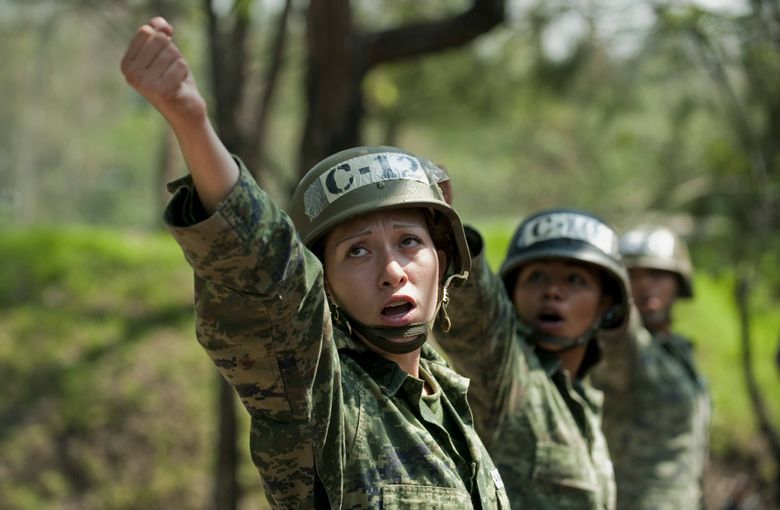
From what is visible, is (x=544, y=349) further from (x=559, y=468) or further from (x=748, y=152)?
(x=748, y=152)

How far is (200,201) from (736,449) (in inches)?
381

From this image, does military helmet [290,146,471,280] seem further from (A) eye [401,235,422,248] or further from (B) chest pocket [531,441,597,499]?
(B) chest pocket [531,441,597,499]

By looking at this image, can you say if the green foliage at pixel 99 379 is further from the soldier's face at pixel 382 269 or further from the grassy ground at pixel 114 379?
the soldier's face at pixel 382 269

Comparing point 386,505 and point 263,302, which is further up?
point 263,302

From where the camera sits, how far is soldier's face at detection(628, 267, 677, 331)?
20.8 feet

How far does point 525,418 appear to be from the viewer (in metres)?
3.66

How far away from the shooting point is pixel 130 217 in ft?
164

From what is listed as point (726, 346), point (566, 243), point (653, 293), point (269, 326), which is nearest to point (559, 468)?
point (566, 243)

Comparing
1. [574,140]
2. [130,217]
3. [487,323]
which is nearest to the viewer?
[487,323]

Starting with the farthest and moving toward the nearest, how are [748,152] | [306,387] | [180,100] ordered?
[748,152] → [306,387] → [180,100]

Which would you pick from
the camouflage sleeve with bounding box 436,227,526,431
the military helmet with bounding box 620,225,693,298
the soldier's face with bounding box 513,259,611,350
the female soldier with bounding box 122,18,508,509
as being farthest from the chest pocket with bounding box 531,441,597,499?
the military helmet with bounding box 620,225,693,298

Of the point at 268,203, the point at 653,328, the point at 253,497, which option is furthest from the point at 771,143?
the point at 268,203

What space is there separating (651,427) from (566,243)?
207 centimetres

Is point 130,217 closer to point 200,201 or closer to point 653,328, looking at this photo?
point 653,328
